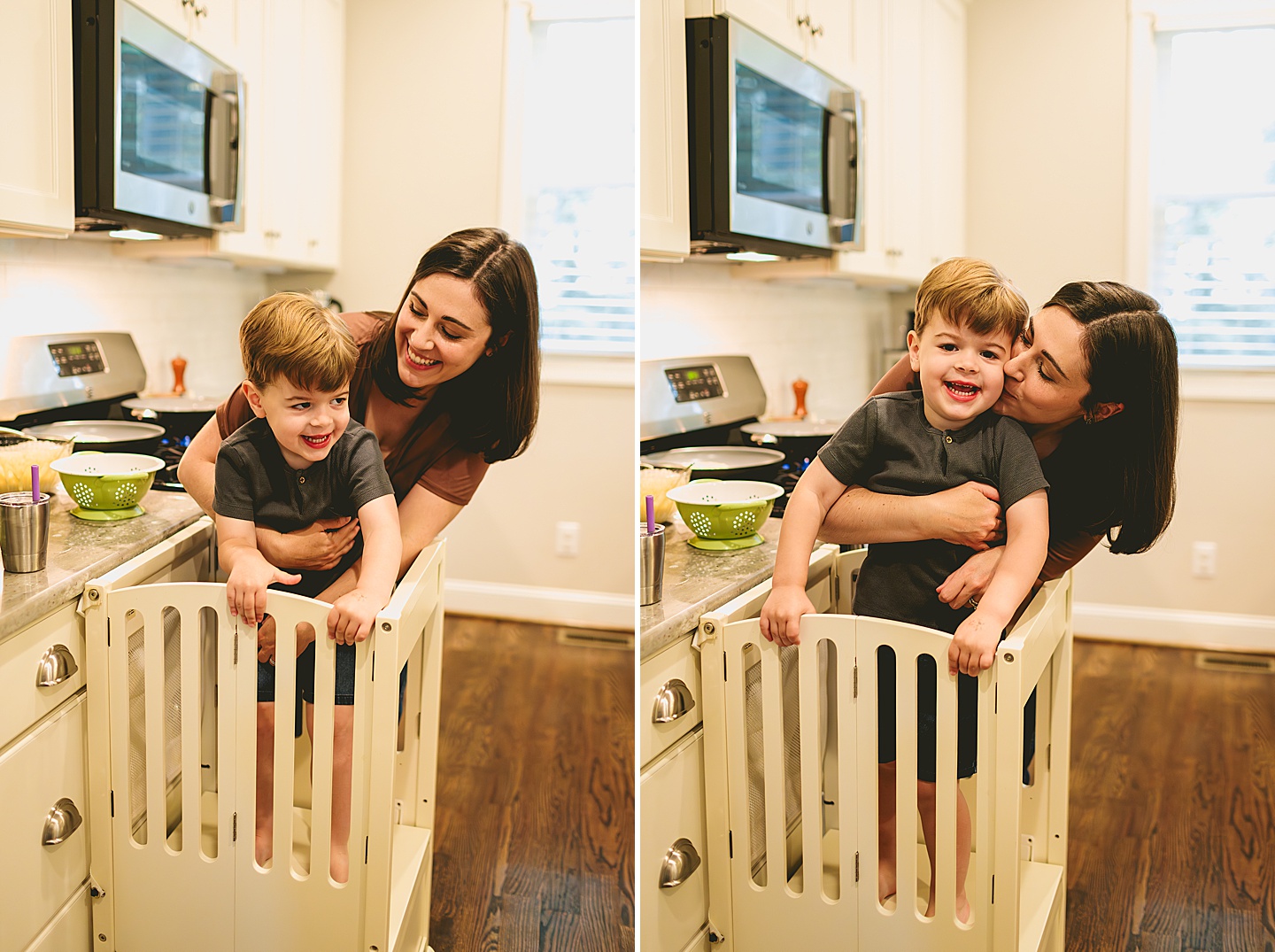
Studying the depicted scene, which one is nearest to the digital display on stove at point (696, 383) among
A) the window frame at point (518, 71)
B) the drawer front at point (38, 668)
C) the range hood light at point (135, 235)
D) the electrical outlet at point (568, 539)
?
the window frame at point (518, 71)

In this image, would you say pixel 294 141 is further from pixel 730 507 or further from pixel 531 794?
pixel 531 794

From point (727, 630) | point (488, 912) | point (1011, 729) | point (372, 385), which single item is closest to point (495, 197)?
point (372, 385)

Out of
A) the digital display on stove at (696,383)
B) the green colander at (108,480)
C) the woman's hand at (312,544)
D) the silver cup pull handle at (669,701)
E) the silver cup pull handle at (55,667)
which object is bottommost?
the silver cup pull handle at (669,701)

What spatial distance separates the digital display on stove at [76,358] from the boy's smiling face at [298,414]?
0.13 meters

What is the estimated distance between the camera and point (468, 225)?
111cm

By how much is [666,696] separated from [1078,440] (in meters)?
0.48

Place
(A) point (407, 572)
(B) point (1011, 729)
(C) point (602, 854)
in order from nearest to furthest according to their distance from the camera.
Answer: (B) point (1011, 729) < (A) point (407, 572) < (C) point (602, 854)

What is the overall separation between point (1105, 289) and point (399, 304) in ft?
2.30

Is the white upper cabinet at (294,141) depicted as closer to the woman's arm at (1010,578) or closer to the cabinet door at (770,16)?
the cabinet door at (770,16)

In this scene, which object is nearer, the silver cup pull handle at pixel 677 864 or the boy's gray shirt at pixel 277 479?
the boy's gray shirt at pixel 277 479

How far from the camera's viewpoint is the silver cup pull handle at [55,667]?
2.94 feet

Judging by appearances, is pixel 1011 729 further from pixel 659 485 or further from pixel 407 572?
pixel 407 572

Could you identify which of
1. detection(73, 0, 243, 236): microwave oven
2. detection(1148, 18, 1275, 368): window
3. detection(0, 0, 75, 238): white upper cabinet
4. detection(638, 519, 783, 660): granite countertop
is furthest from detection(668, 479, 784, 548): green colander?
detection(0, 0, 75, 238): white upper cabinet

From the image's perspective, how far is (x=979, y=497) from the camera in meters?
0.98
